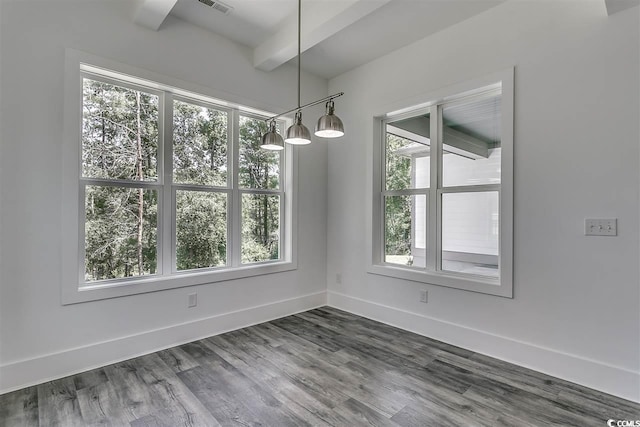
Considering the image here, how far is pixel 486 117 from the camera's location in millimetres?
3037

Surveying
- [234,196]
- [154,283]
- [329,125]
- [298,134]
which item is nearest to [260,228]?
[234,196]

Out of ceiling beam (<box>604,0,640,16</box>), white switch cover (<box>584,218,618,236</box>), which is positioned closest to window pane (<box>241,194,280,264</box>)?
white switch cover (<box>584,218,618,236</box>)

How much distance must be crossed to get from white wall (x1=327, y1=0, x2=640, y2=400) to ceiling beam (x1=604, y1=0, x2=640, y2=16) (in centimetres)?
4

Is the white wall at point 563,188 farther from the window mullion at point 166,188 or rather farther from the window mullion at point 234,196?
the window mullion at point 166,188

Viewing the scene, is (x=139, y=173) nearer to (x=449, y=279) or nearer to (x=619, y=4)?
(x=449, y=279)

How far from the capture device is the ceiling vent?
275 centimetres

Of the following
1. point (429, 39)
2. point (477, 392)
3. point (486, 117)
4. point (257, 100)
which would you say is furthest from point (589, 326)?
point (257, 100)

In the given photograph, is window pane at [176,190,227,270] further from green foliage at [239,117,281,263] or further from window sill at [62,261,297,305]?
green foliage at [239,117,281,263]

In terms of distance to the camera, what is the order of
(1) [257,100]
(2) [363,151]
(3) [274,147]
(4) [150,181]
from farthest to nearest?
(2) [363,151] < (1) [257,100] < (4) [150,181] < (3) [274,147]

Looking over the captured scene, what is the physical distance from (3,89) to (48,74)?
11.8 inches

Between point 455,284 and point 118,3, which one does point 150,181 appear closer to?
point 118,3

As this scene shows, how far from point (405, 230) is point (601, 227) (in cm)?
173

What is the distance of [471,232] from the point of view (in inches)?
122

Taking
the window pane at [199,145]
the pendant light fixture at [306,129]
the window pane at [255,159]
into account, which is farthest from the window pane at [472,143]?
the window pane at [199,145]
